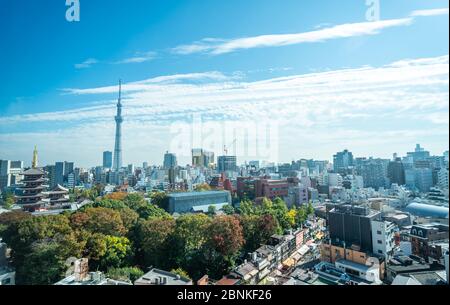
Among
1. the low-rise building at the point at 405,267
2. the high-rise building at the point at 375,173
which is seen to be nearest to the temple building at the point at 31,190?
the low-rise building at the point at 405,267

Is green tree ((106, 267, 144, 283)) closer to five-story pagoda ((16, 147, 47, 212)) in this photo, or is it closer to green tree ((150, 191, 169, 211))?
five-story pagoda ((16, 147, 47, 212))

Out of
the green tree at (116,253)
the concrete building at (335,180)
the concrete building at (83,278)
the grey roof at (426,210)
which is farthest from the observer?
the concrete building at (335,180)

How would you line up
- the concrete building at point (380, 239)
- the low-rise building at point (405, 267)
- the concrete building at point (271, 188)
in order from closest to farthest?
the low-rise building at point (405, 267) → the concrete building at point (380, 239) → the concrete building at point (271, 188)

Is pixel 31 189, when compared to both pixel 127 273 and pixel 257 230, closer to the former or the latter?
pixel 127 273

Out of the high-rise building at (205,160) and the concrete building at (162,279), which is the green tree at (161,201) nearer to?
the concrete building at (162,279)

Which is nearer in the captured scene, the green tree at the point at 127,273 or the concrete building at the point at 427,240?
the green tree at the point at 127,273

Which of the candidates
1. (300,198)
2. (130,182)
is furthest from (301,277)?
(130,182)
